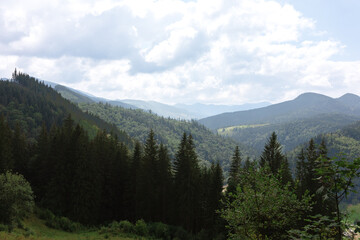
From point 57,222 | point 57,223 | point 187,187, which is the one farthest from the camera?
point 187,187

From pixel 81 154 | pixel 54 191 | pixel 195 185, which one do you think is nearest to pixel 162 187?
pixel 195 185

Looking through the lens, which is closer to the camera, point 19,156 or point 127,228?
point 127,228

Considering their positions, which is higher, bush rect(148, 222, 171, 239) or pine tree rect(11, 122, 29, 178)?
pine tree rect(11, 122, 29, 178)

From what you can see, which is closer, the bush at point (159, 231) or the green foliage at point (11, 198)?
the green foliage at point (11, 198)

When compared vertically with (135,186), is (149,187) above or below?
above

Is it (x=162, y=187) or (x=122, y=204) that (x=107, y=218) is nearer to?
(x=122, y=204)

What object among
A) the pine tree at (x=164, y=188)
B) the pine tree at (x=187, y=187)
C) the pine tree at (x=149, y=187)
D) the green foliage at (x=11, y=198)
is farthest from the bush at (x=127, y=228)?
the green foliage at (x=11, y=198)

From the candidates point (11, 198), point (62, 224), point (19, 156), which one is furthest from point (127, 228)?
point (19, 156)

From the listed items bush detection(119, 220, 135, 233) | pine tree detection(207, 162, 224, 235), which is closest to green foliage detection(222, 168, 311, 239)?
bush detection(119, 220, 135, 233)

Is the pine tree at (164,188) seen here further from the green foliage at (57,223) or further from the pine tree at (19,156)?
the pine tree at (19,156)

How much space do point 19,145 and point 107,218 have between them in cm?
2750

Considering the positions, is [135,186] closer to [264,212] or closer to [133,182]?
[133,182]

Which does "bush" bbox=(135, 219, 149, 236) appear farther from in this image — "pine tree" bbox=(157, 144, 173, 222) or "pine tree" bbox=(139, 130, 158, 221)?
"pine tree" bbox=(157, 144, 173, 222)

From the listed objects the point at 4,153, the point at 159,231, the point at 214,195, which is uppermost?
the point at 4,153
